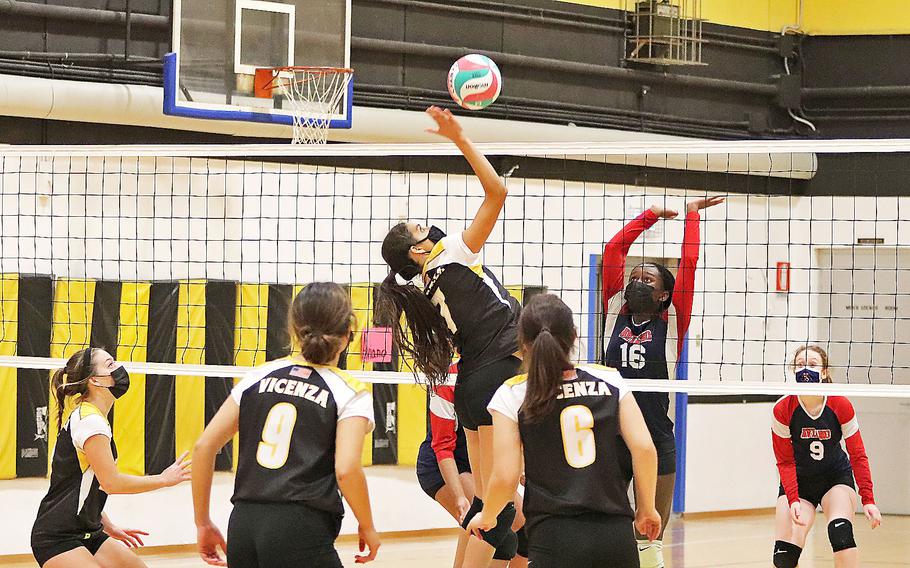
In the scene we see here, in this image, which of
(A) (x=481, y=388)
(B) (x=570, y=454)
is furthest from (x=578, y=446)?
(A) (x=481, y=388)

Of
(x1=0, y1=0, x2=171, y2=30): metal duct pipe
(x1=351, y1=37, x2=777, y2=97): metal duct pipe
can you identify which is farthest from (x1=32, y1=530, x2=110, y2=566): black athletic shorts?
(x1=351, y1=37, x2=777, y2=97): metal duct pipe

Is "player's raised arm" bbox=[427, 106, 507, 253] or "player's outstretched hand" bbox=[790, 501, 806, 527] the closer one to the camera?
"player's raised arm" bbox=[427, 106, 507, 253]

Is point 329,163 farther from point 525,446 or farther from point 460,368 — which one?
point 525,446

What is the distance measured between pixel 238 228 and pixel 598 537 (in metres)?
6.22

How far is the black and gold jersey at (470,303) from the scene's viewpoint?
4.90m

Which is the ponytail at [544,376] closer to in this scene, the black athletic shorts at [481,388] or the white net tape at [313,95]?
the black athletic shorts at [481,388]

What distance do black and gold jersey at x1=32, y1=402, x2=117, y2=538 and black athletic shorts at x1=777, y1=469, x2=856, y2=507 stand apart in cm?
361

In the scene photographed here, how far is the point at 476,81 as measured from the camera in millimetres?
6121

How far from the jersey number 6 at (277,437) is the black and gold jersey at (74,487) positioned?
169cm

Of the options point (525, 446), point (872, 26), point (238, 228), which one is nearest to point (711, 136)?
point (872, 26)

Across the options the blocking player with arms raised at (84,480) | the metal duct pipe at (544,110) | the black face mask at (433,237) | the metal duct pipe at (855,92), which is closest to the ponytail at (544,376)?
the black face mask at (433,237)

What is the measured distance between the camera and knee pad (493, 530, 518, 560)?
529cm

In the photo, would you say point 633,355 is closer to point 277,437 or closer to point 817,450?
point 817,450

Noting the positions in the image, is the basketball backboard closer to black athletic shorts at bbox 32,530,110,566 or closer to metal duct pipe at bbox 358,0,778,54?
metal duct pipe at bbox 358,0,778,54
